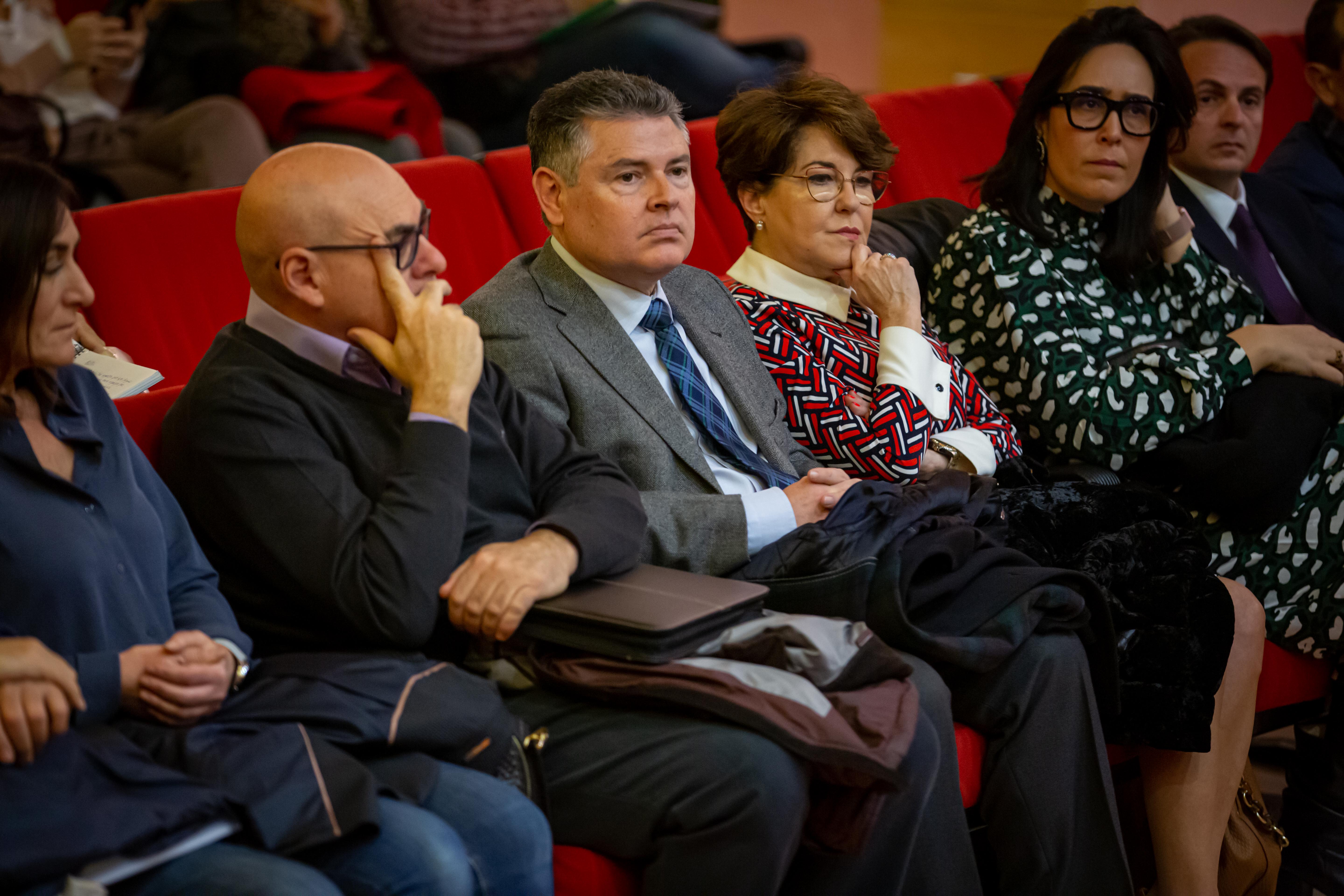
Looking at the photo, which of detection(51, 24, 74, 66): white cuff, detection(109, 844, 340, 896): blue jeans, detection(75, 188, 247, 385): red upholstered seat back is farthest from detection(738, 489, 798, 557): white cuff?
detection(51, 24, 74, 66): white cuff

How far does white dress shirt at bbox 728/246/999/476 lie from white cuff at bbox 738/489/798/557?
0.37 metres

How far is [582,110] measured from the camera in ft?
6.41

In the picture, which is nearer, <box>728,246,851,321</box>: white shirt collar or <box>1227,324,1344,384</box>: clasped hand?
<box>728,246,851,321</box>: white shirt collar

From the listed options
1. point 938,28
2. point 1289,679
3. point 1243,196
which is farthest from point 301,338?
point 938,28

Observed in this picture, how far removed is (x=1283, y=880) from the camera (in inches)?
87.4

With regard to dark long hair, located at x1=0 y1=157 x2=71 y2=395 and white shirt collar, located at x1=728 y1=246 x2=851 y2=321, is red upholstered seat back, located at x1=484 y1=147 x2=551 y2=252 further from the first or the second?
dark long hair, located at x1=0 y1=157 x2=71 y2=395

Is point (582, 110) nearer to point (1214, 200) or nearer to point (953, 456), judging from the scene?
point (953, 456)

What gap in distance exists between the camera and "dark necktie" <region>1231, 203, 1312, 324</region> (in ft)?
9.57

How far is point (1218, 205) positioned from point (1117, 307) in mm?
719

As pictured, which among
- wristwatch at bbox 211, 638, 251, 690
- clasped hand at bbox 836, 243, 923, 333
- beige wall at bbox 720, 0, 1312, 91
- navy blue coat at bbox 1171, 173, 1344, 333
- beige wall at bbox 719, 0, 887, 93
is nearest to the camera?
wristwatch at bbox 211, 638, 251, 690

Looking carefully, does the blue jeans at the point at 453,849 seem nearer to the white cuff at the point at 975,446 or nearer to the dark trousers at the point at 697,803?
the dark trousers at the point at 697,803

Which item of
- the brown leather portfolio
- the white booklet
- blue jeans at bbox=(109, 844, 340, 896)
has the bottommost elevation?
blue jeans at bbox=(109, 844, 340, 896)

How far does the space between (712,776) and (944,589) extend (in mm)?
501

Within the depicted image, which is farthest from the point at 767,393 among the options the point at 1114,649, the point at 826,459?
the point at 1114,649
